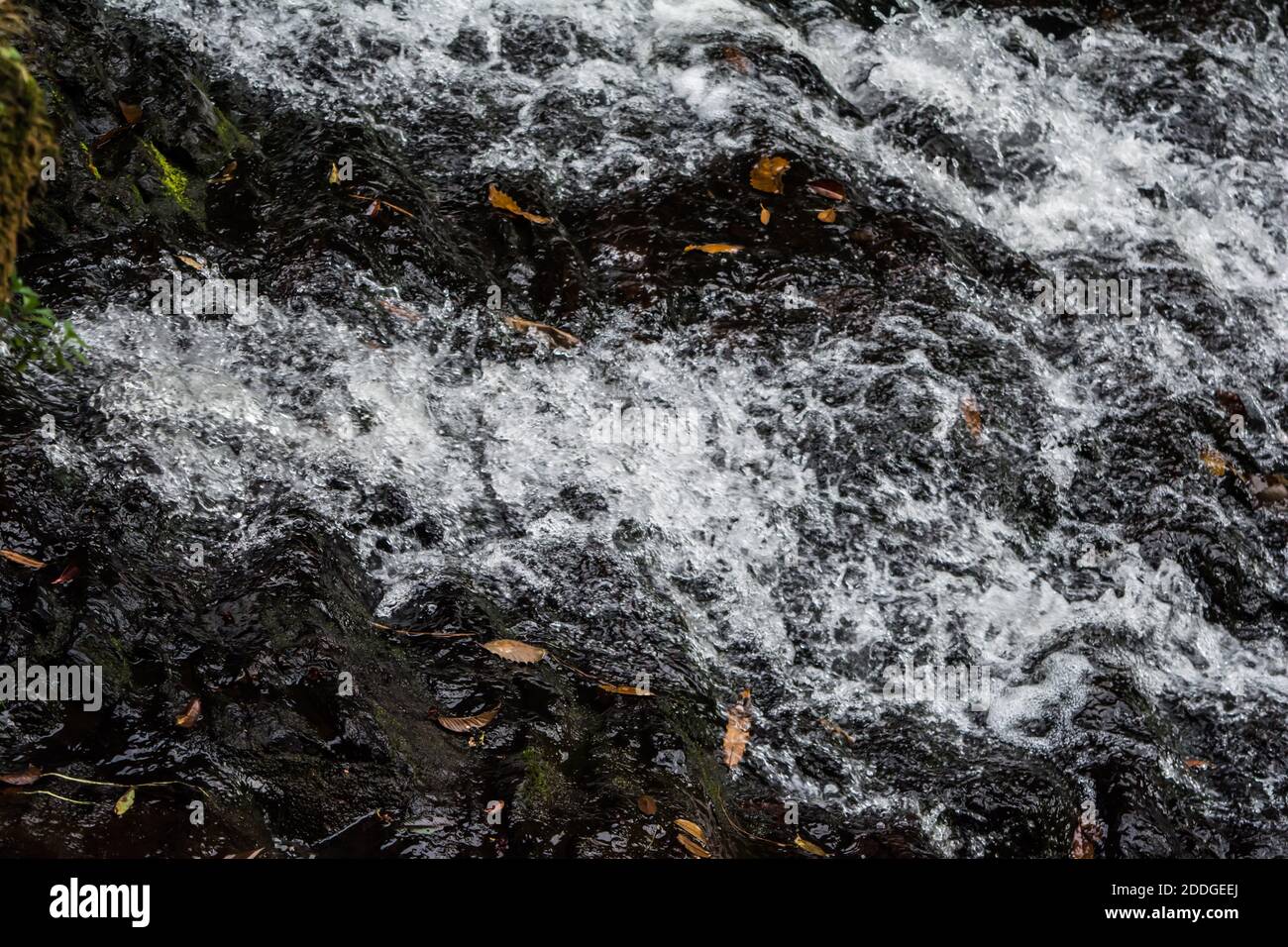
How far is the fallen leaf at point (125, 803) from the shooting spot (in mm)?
3330

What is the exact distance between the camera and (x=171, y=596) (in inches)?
155

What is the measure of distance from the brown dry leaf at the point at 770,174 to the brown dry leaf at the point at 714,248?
21.0 inches

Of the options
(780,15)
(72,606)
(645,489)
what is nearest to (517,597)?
(645,489)

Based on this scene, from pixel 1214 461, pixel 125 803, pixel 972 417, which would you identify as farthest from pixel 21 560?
pixel 1214 461

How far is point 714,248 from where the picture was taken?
18.6 ft

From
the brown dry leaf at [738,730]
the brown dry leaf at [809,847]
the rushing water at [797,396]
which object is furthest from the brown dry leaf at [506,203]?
the brown dry leaf at [809,847]

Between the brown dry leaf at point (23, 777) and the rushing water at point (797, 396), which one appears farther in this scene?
the rushing water at point (797, 396)

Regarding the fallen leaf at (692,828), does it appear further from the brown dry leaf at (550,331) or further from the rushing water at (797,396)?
the brown dry leaf at (550,331)

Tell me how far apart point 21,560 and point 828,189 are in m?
4.61

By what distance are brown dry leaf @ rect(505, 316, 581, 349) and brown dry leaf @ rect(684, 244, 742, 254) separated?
910mm

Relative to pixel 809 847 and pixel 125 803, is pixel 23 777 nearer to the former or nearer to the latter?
pixel 125 803

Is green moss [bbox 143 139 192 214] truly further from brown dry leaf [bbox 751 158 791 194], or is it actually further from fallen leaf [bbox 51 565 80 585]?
brown dry leaf [bbox 751 158 791 194]

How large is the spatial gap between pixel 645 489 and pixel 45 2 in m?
4.28
